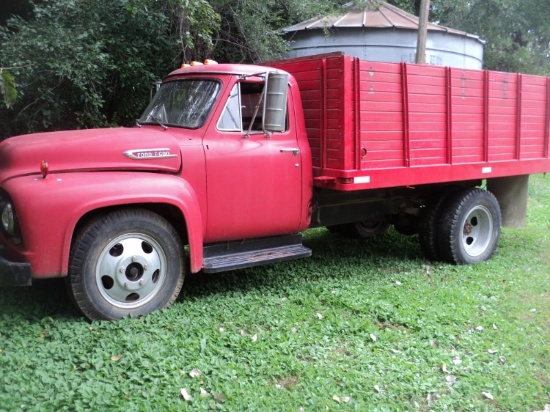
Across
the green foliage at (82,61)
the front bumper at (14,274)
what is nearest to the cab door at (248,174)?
the front bumper at (14,274)

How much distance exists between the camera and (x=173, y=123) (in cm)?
522

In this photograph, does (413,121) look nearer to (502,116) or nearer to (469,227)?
(502,116)

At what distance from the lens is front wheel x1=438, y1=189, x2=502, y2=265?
6.67 meters

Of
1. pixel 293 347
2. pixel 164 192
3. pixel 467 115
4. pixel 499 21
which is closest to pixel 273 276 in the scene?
pixel 293 347

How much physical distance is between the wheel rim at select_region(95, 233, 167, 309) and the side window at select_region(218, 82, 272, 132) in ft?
4.12

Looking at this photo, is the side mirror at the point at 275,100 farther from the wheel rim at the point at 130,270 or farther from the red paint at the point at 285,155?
the wheel rim at the point at 130,270

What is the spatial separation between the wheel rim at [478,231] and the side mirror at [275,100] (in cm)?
314

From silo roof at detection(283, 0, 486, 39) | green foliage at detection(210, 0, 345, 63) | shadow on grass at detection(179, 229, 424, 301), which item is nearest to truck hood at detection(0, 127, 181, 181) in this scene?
shadow on grass at detection(179, 229, 424, 301)

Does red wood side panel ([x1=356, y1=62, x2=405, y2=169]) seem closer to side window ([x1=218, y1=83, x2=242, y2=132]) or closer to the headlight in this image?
side window ([x1=218, y1=83, x2=242, y2=132])

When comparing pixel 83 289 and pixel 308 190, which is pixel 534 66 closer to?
pixel 308 190

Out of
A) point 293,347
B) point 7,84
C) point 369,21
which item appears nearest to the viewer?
point 7,84

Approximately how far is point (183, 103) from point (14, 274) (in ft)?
7.16

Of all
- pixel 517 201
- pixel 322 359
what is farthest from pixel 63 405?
pixel 517 201

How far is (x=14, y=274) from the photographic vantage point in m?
3.99
